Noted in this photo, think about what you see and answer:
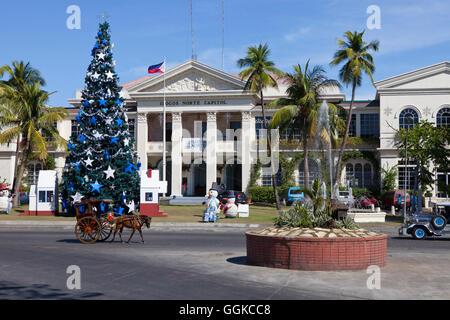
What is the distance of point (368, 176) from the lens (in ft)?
154

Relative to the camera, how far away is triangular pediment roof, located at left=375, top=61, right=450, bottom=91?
142 feet

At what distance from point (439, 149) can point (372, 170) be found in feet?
48.1

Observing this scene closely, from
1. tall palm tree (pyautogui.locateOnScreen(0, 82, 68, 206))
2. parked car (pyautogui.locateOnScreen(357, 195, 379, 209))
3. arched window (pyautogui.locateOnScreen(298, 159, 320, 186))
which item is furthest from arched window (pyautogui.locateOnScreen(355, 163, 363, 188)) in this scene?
tall palm tree (pyautogui.locateOnScreen(0, 82, 68, 206))

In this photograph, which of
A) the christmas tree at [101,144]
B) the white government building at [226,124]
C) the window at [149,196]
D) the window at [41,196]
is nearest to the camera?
the christmas tree at [101,144]

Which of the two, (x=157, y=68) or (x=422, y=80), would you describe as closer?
(x=157, y=68)

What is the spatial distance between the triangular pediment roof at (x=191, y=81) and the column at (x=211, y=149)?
2.75 meters

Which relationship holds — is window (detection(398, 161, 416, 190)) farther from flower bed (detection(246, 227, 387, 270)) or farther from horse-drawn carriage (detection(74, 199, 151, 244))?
flower bed (detection(246, 227, 387, 270))

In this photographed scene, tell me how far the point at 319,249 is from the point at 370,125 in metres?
38.4

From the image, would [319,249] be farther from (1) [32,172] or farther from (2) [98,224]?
(1) [32,172]

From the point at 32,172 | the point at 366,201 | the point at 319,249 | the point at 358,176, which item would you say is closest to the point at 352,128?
the point at 358,176

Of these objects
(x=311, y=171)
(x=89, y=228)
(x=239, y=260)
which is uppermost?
(x=311, y=171)

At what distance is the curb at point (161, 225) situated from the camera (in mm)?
25516

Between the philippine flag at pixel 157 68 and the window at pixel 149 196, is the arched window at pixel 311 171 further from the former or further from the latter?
the window at pixel 149 196

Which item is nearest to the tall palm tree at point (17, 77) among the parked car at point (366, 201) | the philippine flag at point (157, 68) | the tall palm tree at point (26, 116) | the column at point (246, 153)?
the tall palm tree at point (26, 116)
